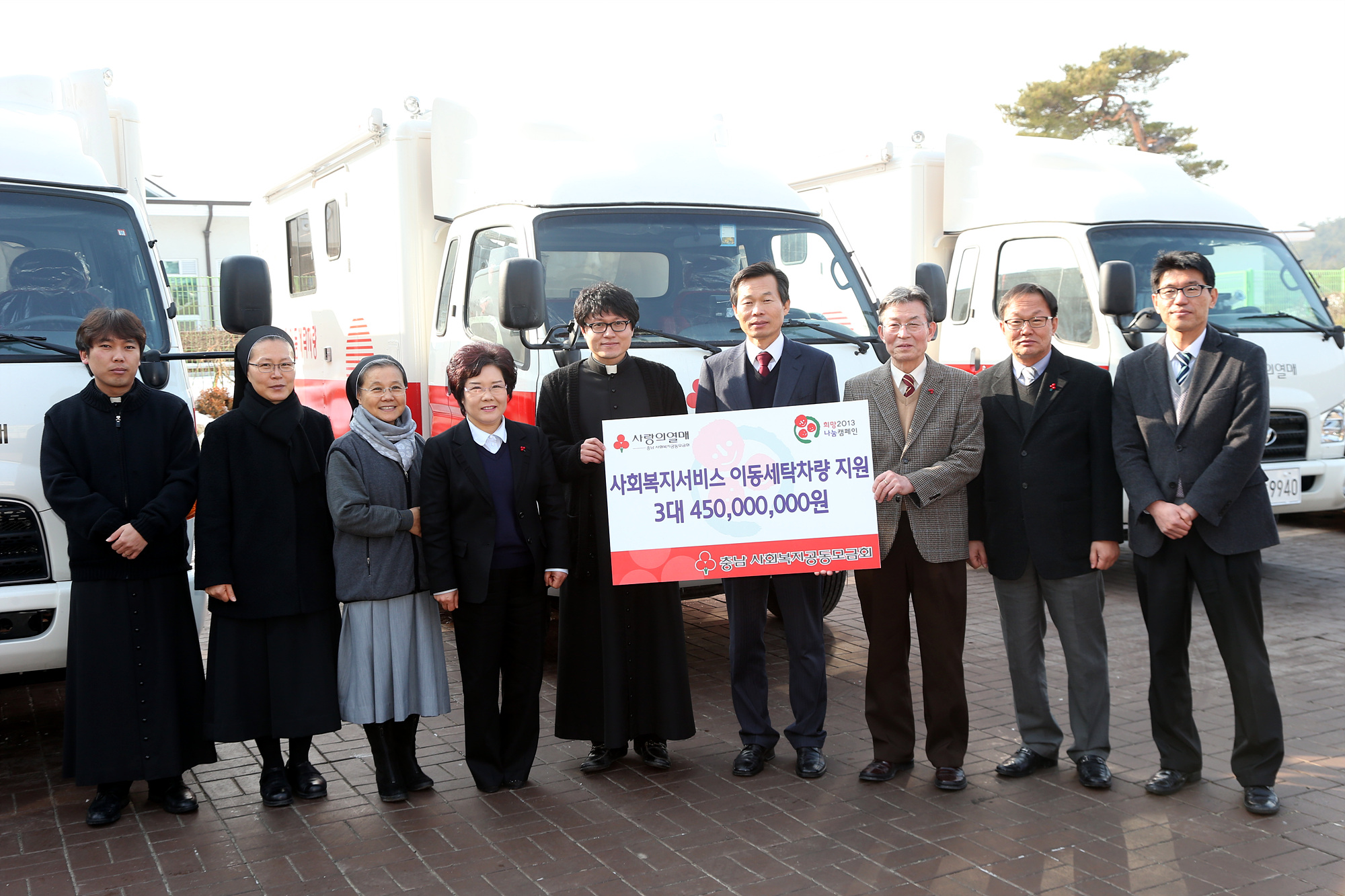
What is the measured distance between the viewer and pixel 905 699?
4.93m

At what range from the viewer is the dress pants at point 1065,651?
4.76 meters

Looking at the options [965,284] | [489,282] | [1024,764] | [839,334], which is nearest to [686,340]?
[839,334]

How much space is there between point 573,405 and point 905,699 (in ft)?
6.15

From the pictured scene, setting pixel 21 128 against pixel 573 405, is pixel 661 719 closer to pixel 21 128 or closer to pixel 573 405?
pixel 573 405

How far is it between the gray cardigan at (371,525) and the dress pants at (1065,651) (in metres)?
2.42

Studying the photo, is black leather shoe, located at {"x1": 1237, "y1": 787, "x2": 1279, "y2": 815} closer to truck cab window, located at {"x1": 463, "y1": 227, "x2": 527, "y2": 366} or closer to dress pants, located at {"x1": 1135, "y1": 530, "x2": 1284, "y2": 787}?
dress pants, located at {"x1": 1135, "y1": 530, "x2": 1284, "y2": 787}

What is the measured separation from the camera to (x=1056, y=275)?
875 cm

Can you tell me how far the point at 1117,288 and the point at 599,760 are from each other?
16.0 feet

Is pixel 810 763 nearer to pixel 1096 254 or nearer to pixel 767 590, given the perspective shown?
pixel 767 590

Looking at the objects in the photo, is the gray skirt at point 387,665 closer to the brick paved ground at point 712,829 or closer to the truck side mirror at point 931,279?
the brick paved ground at point 712,829

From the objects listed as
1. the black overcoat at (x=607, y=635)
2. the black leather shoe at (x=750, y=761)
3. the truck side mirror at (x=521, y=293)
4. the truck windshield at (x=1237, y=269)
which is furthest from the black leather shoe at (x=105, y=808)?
the truck windshield at (x=1237, y=269)

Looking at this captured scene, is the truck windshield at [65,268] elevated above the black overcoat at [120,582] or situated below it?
above

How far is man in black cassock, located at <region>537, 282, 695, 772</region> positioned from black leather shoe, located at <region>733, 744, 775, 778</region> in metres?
0.24

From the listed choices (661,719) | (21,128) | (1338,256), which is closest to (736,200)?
(661,719)
